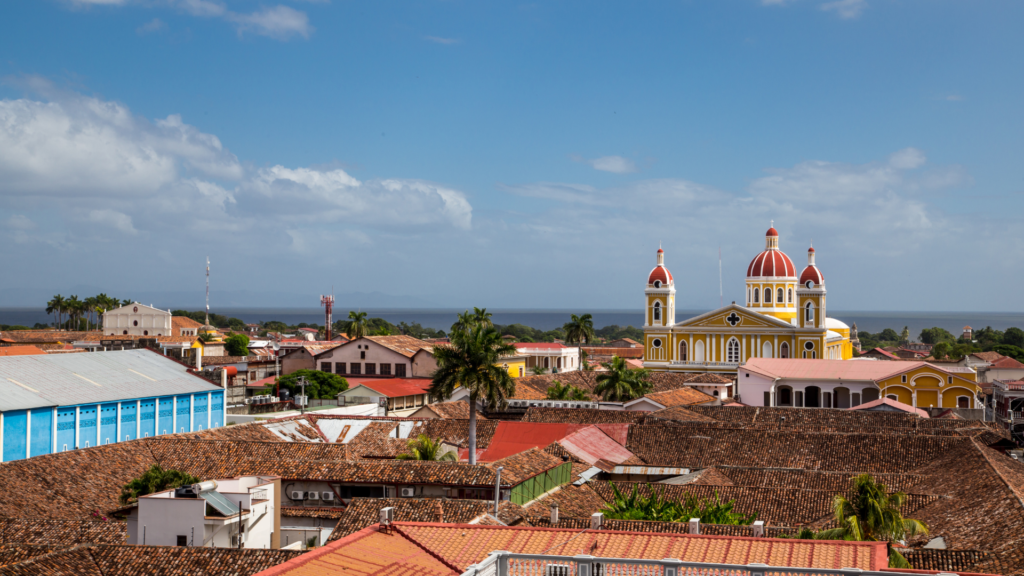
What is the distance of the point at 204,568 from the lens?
18703mm

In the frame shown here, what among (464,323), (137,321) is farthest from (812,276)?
(137,321)

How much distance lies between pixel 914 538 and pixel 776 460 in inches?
593

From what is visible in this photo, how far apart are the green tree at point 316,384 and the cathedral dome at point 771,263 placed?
43.6 m

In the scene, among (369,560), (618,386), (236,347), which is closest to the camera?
(369,560)

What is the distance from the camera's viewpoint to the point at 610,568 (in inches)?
544

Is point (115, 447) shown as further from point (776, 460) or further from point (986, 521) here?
point (986, 521)

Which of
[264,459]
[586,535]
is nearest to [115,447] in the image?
[264,459]

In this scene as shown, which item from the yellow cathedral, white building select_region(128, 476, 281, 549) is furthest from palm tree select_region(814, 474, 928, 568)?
the yellow cathedral

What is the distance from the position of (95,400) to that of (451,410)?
1792 cm

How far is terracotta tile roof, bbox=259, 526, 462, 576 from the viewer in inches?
556

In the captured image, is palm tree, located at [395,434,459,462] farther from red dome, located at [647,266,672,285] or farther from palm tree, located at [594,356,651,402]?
red dome, located at [647,266,672,285]

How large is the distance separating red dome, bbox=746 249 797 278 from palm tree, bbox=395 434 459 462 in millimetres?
60275

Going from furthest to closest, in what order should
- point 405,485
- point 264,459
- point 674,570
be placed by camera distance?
point 264,459 → point 405,485 → point 674,570

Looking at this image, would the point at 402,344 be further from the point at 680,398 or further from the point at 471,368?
the point at 471,368
